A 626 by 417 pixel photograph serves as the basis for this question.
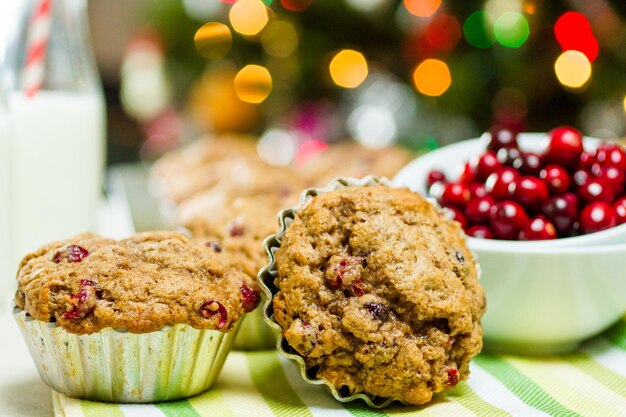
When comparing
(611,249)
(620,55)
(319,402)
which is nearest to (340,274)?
(319,402)

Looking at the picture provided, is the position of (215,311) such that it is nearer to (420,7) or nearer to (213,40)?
(420,7)

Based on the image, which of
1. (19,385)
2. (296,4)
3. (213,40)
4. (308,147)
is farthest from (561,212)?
(308,147)

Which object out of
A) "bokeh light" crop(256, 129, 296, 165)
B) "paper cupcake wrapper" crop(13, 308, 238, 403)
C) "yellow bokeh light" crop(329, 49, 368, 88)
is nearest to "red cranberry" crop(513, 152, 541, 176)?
"paper cupcake wrapper" crop(13, 308, 238, 403)

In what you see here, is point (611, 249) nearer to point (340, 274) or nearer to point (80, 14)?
point (340, 274)

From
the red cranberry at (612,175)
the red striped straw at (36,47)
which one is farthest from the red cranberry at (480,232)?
the red striped straw at (36,47)

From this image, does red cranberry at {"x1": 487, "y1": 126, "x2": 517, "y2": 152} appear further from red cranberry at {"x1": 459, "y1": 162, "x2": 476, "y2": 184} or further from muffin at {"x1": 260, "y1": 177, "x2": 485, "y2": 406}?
muffin at {"x1": 260, "y1": 177, "x2": 485, "y2": 406}

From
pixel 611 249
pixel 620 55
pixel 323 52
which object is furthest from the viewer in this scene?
pixel 323 52
